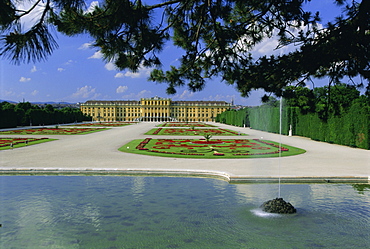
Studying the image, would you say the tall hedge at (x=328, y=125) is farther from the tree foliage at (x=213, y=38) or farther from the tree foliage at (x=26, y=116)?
the tree foliage at (x=26, y=116)

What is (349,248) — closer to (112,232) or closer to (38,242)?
(112,232)

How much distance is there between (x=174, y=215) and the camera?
15.3 feet

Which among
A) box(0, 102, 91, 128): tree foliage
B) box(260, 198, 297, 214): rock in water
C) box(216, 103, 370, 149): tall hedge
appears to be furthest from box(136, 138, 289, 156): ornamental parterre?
box(0, 102, 91, 128): tree foliage

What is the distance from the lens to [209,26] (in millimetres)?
4848

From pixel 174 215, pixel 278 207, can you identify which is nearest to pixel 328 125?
pixel 278 207

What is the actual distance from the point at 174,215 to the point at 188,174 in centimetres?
262

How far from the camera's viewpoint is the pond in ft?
12.6

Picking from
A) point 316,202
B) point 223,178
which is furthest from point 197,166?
point 316,202

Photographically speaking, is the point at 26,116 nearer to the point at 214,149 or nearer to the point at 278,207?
the point at 214,149

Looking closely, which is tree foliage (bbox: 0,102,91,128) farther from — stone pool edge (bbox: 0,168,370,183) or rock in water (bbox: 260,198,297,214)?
rock in water (bbox: 260,198,297,214)

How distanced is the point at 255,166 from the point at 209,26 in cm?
466

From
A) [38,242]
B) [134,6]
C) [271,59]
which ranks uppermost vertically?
[134,6]

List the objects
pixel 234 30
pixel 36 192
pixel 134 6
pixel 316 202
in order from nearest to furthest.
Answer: pixel 134 6
pixel 234 30
pixel 316 202
pixel 36 192

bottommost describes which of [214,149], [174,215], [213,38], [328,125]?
[174,215]
